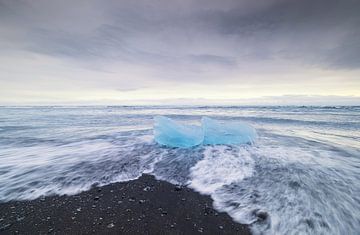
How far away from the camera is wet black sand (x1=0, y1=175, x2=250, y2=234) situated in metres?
2.13

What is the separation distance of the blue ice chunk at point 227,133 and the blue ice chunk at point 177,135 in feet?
1.34

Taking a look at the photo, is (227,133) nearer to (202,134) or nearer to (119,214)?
(202,134)

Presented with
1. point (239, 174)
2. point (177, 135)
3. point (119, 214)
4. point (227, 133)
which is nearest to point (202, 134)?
point (177, 135)

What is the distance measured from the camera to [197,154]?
548 cm

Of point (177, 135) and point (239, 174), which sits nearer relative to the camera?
point (239, 174)

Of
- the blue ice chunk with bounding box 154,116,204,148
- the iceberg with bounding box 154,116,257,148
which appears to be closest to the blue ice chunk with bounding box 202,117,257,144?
the iceberg with bounding box 154,116,257,148

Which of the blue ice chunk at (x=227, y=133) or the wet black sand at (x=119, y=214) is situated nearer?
the wet black sand at (x=119, y=214)

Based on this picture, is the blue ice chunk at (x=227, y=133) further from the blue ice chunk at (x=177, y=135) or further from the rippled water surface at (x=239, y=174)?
the rippled water surface at (x=239, y=174)

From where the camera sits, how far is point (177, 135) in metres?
6.36

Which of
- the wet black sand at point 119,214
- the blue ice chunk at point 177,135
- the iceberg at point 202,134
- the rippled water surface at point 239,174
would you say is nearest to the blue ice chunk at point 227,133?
the iceberg at point 202,134

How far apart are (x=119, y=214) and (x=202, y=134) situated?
445 cm

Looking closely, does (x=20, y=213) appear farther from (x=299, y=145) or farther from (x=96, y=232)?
(x=299, y=145)

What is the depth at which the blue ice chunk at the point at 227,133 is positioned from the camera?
6781 millimetres

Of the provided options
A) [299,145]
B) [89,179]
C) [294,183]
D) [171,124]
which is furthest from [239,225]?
[299,145]
